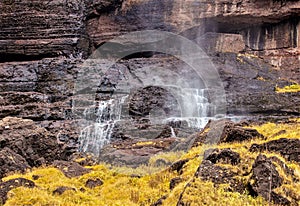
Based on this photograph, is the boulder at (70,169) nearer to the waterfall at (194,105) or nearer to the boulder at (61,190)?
the boulder at (61,190)

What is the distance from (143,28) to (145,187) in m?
29.3

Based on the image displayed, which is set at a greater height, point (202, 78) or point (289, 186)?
point (202, 78)

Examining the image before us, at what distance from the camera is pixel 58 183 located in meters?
12.8

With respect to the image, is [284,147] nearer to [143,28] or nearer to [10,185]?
[10,185]

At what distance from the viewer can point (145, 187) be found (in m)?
13.1

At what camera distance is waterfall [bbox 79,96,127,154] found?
2420 centimetres

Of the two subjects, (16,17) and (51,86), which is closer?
(51,86)

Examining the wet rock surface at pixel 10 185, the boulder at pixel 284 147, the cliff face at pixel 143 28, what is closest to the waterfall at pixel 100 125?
the cliff face at pixel 143 28

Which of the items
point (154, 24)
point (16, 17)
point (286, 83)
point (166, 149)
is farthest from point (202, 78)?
point (16, 17)

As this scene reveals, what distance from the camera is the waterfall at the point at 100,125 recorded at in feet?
79.4

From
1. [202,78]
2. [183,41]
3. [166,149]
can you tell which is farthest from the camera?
[183,41]

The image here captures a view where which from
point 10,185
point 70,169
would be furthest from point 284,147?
point 70,169

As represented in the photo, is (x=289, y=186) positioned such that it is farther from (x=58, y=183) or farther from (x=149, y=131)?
(x=149, y=131)

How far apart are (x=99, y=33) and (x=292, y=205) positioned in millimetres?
36260
